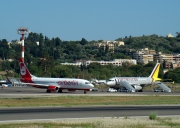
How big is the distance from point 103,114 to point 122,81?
7007 cm

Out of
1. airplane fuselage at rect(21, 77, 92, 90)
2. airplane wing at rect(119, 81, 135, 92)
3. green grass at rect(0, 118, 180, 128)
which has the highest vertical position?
airplane fuselage at rect(21, 77, 92, 90)

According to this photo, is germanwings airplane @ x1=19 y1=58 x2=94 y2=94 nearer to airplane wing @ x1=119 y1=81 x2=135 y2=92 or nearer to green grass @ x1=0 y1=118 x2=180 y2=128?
airplane wing @ x1=119 y1=81 x2=135 y2=92

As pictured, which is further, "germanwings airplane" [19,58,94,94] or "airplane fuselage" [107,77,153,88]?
"airplane fuselage" [107,77,153,88]

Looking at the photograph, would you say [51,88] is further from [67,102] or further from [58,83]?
[67,102]

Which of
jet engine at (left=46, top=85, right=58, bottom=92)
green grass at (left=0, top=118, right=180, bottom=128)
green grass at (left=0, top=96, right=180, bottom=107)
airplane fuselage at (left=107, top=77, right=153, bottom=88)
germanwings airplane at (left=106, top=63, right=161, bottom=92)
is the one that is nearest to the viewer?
green grass at (left=0, top=118, right=180, bottom=128)

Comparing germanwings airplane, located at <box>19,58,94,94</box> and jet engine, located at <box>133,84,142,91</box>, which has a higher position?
germanwings airplane, located at <box>19,58,94,94</box>

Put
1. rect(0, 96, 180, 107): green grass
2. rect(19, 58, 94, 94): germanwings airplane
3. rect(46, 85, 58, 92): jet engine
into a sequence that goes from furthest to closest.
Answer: rect(46, 85, 58, 92): jet engine, rect(19, 58, 94, 94): germanwings airplane, rect(0, 96, 180, 107): green grass

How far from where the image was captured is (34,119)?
33938 mm

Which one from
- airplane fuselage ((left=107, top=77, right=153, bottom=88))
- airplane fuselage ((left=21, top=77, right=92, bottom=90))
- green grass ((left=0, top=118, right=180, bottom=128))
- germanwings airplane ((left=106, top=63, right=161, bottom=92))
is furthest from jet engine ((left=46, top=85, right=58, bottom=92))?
green grass ((left=0, top=118, right=180, bottom=128))

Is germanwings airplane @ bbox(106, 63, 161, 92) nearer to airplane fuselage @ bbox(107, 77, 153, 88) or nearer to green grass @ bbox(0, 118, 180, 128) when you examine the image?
airplane fuselage @ bbox(107, 77, 153, 88)

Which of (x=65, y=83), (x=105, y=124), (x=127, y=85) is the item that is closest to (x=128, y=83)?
(x=127, y=85)

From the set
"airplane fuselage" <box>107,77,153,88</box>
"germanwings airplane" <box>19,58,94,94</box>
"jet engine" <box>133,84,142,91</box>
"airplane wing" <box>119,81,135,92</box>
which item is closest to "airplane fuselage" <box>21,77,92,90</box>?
"germanwings airplane" <box>19,58,94,94</box>

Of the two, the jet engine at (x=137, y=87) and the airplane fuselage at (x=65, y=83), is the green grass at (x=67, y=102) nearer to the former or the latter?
the airplane fuselage at (x=65, y=83)

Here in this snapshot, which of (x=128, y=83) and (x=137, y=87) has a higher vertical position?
(x=128, y=83)
